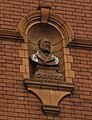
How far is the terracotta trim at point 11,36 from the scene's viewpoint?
17109mm

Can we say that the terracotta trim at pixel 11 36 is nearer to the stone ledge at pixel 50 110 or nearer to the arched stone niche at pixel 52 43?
the arched stone niche at pixel 52 43

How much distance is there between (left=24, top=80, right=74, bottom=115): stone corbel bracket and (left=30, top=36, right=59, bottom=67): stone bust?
0.50 meters

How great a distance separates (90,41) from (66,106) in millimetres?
1367

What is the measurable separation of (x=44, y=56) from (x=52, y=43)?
46 cm

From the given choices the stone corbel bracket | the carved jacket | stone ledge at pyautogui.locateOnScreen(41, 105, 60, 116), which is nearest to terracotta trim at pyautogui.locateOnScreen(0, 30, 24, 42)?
the carved jacket

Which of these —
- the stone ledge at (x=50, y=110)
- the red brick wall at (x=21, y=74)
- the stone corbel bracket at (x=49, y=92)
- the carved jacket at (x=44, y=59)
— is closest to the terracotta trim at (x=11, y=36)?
the red brick wall at (x=21, y=74)

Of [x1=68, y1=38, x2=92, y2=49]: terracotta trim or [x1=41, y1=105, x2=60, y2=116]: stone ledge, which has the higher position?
[x1=68, y1=38, x2=92, y2=49]: terracotta trim

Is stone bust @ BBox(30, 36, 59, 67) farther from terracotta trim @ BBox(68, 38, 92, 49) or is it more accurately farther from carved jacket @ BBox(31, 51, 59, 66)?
terracotta trim @ BBox(68, 38, 92, 49)

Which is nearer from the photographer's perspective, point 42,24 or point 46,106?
point 46,106

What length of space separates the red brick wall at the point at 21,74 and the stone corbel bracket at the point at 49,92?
8cm

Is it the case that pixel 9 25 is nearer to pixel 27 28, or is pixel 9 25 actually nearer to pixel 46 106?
pixel 27 28

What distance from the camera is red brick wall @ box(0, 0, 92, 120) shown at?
648 inches

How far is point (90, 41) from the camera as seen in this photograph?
17.5 meters

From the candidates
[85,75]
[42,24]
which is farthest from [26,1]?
[85,75]
